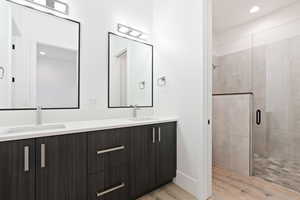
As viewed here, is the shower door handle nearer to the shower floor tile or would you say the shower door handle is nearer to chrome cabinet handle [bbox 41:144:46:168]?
the shower floor tile

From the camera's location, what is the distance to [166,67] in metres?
2.33

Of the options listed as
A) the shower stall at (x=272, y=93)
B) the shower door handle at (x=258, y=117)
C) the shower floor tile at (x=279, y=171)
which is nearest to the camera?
the shower floor tile at (x=279, y=171)

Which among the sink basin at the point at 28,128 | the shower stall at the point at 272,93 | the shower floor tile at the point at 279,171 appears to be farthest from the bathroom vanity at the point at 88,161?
the shower floor tile at the point at 279,171

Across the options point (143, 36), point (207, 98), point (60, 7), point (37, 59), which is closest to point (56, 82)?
point (37, 59)

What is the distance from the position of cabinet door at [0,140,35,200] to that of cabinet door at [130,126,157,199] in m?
0.86

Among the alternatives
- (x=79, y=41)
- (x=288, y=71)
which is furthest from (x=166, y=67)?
(x=288, y=71)

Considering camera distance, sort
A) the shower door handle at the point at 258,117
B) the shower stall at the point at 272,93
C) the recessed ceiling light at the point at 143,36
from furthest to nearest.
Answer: the shower door handle at the point at 258,117
the shower stall at the point at 272,93
the recessed ceiling light at the point at 143,36

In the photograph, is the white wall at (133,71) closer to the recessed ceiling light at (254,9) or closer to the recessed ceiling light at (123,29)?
the recessed ceiling light at (123,29)

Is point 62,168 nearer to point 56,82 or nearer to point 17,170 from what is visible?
point 17,170

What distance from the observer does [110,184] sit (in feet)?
5.02

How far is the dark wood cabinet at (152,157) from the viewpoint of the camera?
1725 mm

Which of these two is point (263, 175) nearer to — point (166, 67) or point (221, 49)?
point (166, 67)

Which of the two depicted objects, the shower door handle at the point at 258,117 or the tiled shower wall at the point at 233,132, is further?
the shower door handle at the point at 258,117

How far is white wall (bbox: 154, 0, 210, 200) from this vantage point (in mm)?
1839
